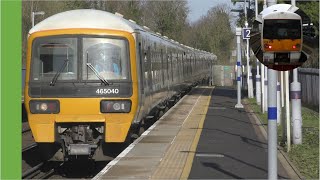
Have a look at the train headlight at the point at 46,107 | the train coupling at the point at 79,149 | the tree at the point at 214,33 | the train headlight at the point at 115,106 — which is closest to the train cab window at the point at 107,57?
the train headlight at the point at 115,106

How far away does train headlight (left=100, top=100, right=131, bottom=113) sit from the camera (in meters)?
11.3

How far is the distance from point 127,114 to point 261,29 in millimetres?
5659

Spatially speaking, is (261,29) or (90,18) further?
(90,18)

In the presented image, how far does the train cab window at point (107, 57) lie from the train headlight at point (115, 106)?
48 centimetres

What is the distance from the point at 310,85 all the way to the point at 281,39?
2057 cm

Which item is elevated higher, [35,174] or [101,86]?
[101,86]

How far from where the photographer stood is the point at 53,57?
11.6 metres

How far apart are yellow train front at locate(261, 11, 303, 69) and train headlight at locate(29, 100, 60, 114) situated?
613cm

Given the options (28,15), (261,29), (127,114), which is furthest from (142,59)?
(28,15)

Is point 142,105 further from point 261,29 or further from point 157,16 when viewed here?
point 157,16

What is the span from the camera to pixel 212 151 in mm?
11820

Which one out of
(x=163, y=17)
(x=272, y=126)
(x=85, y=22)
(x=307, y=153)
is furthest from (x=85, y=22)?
(x=163, y=17)

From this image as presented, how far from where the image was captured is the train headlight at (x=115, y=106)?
11.3m

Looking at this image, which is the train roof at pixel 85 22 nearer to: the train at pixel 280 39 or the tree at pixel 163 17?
the train at pixel 280 39
